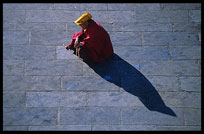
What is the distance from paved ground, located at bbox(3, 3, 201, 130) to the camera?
17.8ft

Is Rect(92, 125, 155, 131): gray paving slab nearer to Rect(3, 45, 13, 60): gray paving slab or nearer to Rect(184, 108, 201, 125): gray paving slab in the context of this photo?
Rect(184, 108, 201, 125): gray paving slab

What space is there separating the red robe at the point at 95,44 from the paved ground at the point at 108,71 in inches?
10.6

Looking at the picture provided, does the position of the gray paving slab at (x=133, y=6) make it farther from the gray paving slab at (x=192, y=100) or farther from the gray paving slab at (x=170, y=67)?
the gray paving slab at (x=192, y=100)

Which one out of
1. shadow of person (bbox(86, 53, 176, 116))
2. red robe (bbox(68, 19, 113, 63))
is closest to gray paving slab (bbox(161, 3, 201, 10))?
shadow of person (bbox(86, 53, 176, 116))

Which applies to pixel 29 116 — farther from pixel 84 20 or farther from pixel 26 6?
pixel 26 6

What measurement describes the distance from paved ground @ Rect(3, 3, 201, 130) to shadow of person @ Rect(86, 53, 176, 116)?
0.02m

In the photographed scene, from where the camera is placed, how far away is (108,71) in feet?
19.4

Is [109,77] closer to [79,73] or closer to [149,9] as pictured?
[79,73]

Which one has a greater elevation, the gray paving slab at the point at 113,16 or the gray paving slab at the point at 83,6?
the gray paving slab at the point at 83,6

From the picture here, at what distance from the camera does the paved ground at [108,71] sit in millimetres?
5426

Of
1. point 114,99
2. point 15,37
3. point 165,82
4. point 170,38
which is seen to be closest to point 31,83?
point 15,37

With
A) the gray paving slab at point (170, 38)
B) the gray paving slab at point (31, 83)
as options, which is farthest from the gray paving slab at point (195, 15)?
the gray paving slab at point (31, 83)

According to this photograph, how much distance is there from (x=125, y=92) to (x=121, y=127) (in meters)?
0.80

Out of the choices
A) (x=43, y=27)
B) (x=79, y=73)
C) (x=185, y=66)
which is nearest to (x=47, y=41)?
(x=43, y=27)
